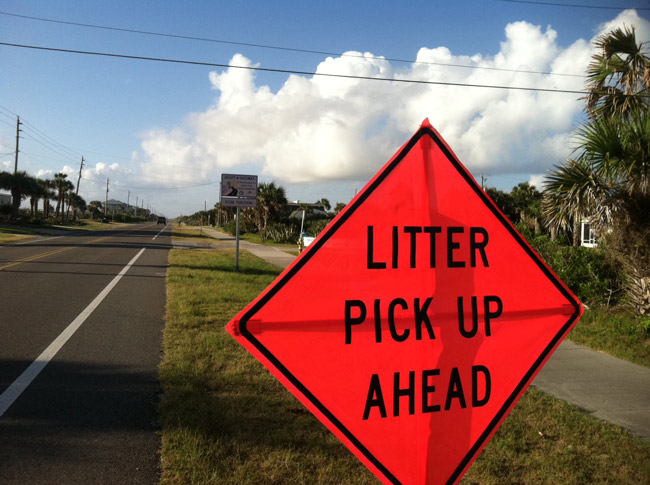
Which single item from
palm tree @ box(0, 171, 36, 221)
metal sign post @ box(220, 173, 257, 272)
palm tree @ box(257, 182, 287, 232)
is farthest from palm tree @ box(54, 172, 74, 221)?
metal sign post @ box(220, 173, 257, 272)

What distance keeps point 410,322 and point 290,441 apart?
232cm

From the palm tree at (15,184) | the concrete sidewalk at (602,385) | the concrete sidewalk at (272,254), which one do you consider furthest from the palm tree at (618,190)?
the palm tree at (15,184)

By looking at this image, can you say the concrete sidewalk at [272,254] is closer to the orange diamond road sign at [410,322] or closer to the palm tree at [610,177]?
the palm tree at [610,177]

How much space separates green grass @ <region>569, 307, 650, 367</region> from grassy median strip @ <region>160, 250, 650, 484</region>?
2.47m

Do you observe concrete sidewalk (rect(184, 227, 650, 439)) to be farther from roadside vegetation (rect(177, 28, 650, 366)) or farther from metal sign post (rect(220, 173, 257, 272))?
metal sign post (rect(220, 173, 257, 272))

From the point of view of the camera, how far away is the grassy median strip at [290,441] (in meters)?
3.42

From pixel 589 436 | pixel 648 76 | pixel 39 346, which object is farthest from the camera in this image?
pixel 648 76

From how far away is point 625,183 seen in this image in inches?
292

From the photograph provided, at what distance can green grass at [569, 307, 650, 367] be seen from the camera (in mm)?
6645

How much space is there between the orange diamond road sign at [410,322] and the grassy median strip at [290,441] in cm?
163

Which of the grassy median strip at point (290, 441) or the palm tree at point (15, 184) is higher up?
the palm tree at point (15, 184)

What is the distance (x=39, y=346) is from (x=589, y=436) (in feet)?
20.3

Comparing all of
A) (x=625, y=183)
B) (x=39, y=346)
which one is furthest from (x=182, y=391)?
(x=625, y=183)

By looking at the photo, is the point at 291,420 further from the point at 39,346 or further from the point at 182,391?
the point at 39,346
